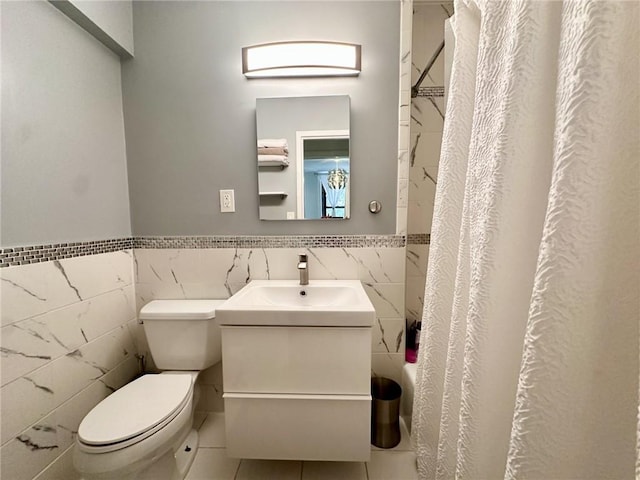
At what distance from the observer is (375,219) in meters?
1.41

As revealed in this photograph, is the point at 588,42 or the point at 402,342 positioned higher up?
the point at 588,42

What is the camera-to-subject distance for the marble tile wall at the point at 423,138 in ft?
4.90

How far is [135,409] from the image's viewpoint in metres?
0.94

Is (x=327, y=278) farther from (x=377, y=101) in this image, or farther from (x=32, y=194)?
(x=32, y=194)

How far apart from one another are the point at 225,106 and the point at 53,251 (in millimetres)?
984

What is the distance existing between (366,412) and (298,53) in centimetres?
161

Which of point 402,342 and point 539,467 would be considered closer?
point 539,467

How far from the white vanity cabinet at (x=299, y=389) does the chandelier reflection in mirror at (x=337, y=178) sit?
0.74 meters

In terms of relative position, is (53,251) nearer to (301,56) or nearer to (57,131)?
(57,131)

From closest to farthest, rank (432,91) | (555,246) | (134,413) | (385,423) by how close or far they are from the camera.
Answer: (555,246) < (134,413) < (385,423) < (432,91)

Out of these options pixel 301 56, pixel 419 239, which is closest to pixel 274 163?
pixel 301 56

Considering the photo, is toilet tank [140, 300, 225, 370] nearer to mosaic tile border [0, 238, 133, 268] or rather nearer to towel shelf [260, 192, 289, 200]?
mosaic tile border [0, 238, 133, 268]

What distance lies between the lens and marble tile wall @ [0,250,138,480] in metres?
0.87

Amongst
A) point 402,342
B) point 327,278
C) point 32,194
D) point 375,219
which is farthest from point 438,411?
point 32,194
